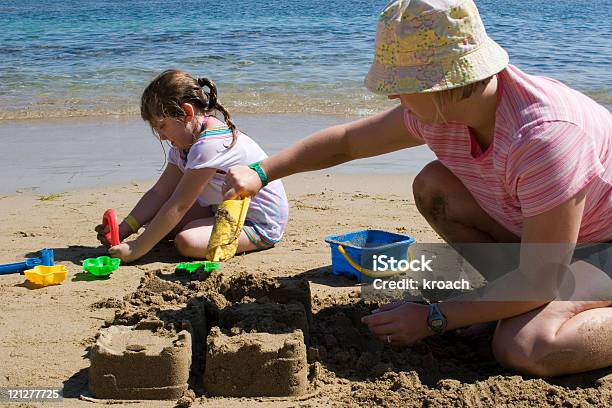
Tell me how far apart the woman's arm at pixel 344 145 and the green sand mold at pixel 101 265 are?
1211 millimetres

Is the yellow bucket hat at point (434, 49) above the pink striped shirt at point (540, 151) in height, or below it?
above

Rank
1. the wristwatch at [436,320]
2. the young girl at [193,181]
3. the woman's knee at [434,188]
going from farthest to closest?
the young girl at [193,181] < the woman's knee at [434,188] < the wristwatch at [436,320]

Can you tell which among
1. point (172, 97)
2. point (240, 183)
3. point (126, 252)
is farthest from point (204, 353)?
point (172, 97)

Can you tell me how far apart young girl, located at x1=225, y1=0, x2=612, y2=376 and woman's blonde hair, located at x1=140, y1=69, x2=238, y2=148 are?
1.45 meters

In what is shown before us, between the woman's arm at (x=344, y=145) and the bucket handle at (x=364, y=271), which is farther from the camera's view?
the bucket handle at (x=364, y=271)

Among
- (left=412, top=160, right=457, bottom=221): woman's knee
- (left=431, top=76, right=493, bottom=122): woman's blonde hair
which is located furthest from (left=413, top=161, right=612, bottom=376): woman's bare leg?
(left=431, top=76, right=493, bottom=122): woman's blonde hair

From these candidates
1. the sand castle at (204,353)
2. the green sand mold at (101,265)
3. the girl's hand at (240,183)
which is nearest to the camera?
the sand castle at (204,353)

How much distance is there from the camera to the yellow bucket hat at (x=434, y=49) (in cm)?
254

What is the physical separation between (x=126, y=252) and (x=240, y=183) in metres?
1.43

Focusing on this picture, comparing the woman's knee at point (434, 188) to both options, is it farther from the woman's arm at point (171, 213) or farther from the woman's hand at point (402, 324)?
the woman's arm at point (171, 213)

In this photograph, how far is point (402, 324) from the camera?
293 centimetres

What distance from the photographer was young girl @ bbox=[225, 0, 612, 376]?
2572mm

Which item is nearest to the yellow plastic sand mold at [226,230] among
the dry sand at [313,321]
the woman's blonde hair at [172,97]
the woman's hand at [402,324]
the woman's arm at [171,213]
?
the dry sand at [313,321]

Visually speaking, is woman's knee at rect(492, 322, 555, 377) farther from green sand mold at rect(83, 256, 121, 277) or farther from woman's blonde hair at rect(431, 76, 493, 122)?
green sand mold at rect(83, 256, 121, 277)
